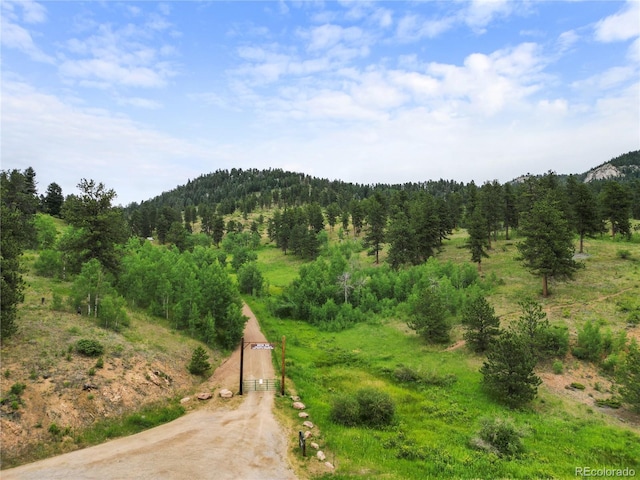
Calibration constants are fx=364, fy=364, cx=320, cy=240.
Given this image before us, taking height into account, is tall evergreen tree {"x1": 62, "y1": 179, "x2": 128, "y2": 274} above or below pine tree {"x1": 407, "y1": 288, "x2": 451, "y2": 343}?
above

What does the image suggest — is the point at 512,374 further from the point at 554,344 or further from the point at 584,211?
the point at 584,211

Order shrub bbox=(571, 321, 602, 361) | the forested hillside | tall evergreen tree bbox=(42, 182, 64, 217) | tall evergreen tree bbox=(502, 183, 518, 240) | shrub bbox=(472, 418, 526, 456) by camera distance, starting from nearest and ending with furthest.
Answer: shrub bbox=(472, 418, 526, 456)
the forested hillside
shrub bbox=(571, 321, 602, 361)
tall evergreen tree bbox=(502, 183, 518, 240)
tall evergreen tree bbox=(42, 182, 64, 217)

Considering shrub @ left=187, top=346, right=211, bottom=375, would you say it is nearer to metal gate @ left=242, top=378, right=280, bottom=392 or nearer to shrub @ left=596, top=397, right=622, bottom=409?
metal gate @ left=242, top=378, right=280, bottom=392

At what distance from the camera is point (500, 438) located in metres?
23.8

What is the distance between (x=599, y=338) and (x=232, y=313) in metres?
39.7

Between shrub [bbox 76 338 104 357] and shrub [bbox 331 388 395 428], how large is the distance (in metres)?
19.5

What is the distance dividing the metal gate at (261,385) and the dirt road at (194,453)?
140 inches

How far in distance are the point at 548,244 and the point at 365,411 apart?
38.2 metres

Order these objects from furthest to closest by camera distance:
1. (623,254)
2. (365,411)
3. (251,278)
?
(251,278)
(623,254)
(365,411)

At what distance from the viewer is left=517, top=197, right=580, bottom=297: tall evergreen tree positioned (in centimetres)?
4919

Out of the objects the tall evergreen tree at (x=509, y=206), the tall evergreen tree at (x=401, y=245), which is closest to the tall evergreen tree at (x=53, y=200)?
the tall evergreen tree at (x=401, y=245)

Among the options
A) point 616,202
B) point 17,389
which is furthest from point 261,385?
point 616,202

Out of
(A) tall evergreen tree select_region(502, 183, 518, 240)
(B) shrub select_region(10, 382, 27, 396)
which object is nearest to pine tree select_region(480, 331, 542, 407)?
(B) shrub select_region(10, 382, 27, 396)

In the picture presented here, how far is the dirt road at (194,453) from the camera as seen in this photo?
65.1 feet
